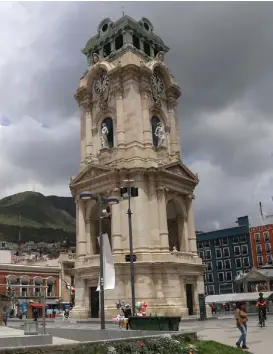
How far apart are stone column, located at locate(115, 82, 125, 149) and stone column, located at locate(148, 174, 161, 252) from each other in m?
5.07

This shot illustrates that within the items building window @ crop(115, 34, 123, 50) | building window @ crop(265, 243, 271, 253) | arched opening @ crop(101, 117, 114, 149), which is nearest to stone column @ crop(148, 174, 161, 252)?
arched opening @ crop(101, 117, 114, 149)

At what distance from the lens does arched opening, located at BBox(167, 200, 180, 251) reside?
43.9 m

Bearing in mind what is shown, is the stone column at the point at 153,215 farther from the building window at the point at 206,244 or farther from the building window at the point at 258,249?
the building window at the point at 206,244

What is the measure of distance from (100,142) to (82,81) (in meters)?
8.52

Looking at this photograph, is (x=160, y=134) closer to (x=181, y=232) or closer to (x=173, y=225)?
(x=173, y=225)

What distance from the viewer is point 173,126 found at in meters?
47.6

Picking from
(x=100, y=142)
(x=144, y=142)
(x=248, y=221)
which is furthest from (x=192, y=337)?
(x=248, y=221)

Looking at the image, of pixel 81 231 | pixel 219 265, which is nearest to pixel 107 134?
pixel 81 231

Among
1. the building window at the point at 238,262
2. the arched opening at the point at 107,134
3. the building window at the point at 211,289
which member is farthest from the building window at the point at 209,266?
the arched opening at the point at 107,134

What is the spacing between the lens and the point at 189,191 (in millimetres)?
43688

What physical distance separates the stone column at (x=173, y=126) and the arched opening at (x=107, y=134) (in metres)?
7.03

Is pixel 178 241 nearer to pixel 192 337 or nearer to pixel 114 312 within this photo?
pixel 114 312

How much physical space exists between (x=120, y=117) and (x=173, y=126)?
778cm

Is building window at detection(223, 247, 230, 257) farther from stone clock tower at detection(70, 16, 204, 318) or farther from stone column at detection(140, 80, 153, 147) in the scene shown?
stone column at detection(140, 80, 153, 147)
